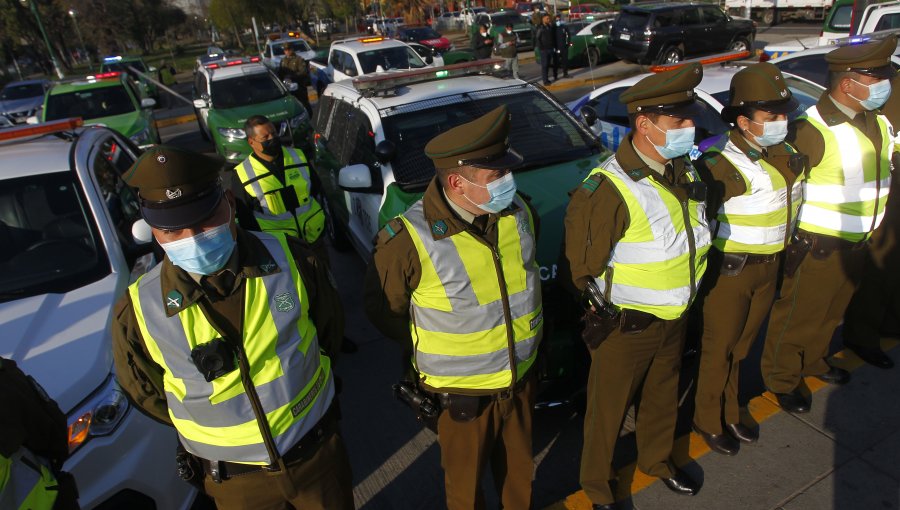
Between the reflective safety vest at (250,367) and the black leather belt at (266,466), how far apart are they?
3 cm

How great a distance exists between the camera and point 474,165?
2.12 m

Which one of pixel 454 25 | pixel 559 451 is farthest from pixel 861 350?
pixel 454 25

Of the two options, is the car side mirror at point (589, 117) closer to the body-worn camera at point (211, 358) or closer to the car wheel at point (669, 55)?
the body-worn camera at point (211, 358)

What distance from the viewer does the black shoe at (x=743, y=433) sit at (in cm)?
310

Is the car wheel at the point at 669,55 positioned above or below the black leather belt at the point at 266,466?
below

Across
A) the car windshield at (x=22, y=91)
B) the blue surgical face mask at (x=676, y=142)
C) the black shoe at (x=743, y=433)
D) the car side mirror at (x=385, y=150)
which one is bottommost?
the black shoe at (x=743, y=433)

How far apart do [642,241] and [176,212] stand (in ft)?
5.59

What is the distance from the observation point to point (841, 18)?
10797 mm

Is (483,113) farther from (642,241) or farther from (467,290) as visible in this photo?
(467,290)

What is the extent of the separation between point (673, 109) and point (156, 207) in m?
1.94

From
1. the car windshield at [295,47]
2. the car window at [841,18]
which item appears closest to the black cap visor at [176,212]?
the car window at [841,18]

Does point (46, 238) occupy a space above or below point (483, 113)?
below

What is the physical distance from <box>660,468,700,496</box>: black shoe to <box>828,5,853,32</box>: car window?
11041 millimetres

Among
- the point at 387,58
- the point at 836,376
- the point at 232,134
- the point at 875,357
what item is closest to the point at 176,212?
the point at 836,376
